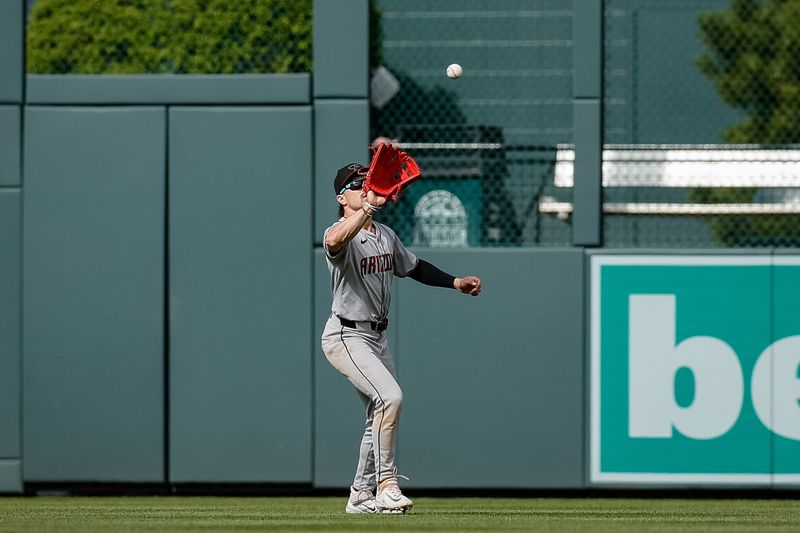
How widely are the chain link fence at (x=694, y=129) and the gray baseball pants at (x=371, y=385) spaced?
3056 mm

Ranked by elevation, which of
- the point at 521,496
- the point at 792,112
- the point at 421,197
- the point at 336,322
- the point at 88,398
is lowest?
the point at 521,496

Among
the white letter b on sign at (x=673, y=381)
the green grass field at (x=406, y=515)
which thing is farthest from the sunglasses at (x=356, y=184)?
the white letter b on sign at (x=673, y=381)

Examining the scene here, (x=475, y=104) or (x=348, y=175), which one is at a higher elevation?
(x=475, y=104)

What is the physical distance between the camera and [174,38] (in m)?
9.32

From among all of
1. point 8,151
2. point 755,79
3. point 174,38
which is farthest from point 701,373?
point 8,151

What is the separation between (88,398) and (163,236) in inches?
48.2

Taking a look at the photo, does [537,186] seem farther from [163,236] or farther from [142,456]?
[142,456]

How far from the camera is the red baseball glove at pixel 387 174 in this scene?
20.2 ft

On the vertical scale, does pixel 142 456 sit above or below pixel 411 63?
below

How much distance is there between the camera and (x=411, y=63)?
30.3 feet

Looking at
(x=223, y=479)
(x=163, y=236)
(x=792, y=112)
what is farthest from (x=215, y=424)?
(x=792, y=112)

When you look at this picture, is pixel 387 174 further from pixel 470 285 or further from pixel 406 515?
pixel 406 515

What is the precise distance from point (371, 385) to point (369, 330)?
0.33m

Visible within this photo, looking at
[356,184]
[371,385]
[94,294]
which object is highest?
[356,184]
